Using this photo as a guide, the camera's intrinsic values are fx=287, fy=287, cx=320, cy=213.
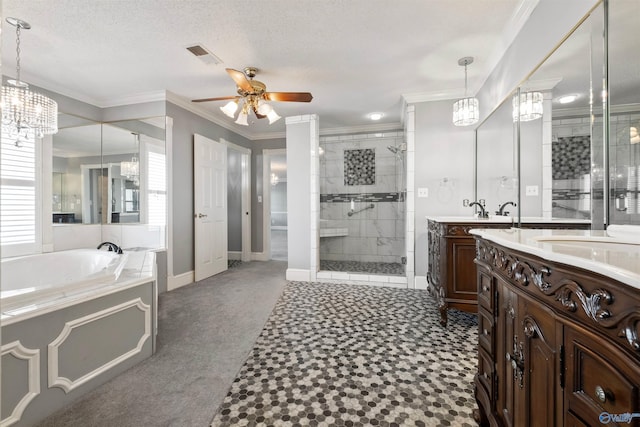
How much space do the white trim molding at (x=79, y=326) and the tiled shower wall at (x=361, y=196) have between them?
10.9ft

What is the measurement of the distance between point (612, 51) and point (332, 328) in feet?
7.92

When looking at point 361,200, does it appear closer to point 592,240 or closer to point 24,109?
point 592,240

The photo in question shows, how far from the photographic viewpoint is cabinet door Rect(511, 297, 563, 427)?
751mm

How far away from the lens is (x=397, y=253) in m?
4.86

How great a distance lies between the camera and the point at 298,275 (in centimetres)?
413

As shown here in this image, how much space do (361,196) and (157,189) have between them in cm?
319

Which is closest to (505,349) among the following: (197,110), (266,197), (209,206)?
(209,206)

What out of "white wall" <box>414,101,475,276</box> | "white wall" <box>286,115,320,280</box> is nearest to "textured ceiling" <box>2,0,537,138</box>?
"white wall" <box>414,101,475,276</box>

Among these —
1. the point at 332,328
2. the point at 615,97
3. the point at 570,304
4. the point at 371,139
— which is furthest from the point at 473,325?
the point at 371,139

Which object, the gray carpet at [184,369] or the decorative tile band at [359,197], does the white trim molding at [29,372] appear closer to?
the gray carpet at [184,369]

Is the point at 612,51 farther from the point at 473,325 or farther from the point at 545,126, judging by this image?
the point at 473,325

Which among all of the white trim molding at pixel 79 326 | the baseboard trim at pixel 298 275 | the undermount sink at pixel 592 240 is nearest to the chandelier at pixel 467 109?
the undermount sink at pixel 592 240

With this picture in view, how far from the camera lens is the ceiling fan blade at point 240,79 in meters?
2.43

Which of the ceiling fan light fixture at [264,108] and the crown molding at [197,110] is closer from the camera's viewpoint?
the ceiling fan light fixture at [264,108]
